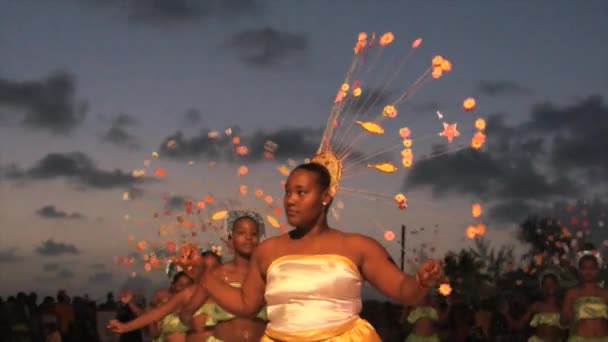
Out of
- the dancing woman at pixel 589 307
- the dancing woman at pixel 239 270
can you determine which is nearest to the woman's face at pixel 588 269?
the dancing woman at pixel 589 307

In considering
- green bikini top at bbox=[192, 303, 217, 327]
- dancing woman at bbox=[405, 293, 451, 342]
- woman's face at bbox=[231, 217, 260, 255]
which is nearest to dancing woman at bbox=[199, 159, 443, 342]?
woman's face at bbox=[231, 217, 260, 255]

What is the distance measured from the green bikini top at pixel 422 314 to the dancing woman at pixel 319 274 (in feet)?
39.8

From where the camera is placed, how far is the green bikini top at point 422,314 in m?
18.2

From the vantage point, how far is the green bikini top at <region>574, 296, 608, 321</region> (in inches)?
533

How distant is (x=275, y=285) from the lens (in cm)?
617

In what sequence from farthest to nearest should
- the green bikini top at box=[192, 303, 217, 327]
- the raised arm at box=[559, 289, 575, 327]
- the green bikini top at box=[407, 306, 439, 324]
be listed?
the green bikini top at box=[407, 306, 439, 324] < the raised arm at box=[559, 289, 575, 327] < the green bikini top at box=[192, 303, 217, 327]

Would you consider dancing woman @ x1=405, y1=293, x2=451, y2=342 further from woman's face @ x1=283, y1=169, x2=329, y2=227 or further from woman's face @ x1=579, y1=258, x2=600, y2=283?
woman's face @ x1=283, y1=169, x2=329, y2=227

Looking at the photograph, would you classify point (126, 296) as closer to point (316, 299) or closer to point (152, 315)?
point (152, 315)

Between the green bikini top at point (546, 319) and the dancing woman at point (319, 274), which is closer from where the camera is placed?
the dancing woman at point (319, 274)

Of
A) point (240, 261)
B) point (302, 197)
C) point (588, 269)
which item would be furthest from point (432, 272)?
point (588, 269)

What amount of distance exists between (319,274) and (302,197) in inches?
17.5

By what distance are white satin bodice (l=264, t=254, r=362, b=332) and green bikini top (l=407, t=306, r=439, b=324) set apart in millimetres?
12235

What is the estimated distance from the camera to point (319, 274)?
608 centimetres

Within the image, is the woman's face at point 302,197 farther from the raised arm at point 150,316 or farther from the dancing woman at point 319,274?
the raised arm at point 150,316
